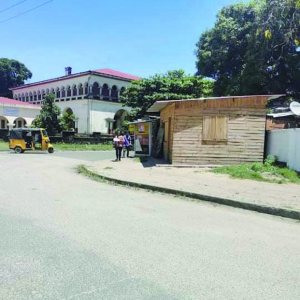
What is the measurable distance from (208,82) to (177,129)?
65.0 ft

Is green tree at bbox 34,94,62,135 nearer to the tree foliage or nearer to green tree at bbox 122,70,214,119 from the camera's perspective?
green tree at bbox 122,70,214,119

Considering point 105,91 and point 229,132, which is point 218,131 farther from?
point 105,91

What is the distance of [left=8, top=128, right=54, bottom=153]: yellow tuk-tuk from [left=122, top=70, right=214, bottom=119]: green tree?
36.7ft

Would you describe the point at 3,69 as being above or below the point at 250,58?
above

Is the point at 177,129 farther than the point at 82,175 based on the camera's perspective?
Yes

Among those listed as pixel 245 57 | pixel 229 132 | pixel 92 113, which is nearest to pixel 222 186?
pixel 229 132

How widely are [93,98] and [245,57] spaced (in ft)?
71.6

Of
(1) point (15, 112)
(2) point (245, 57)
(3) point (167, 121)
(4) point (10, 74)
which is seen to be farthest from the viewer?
(4) point (10, 74)

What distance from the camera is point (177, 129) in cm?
1519

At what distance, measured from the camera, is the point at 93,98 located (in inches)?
1714

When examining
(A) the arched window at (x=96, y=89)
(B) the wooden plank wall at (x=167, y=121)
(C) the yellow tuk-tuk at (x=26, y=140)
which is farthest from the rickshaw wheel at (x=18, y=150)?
(A) the arched window at (x=96, y=89)

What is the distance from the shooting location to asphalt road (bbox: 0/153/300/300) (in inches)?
137

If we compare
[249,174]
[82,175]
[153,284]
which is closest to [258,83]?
[249,174]

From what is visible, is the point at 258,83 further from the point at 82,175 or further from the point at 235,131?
the point at 82,175
